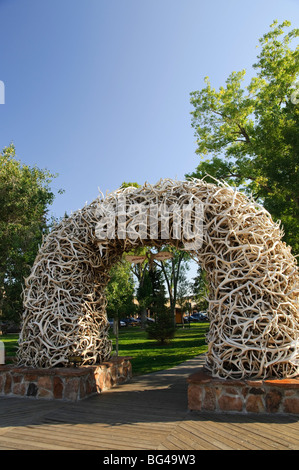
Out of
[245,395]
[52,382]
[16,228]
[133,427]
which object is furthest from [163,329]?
[133,427]

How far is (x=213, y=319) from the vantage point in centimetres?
522

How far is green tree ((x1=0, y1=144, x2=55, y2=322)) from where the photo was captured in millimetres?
10238

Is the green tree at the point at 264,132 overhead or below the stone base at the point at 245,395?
overhead

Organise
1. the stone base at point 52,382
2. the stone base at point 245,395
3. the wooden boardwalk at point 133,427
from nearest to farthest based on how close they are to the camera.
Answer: the wooden boardwalk at point 133,427, the stone base at point 245,395, the stone base at point 52,382

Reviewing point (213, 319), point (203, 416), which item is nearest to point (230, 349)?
point (213, 319)

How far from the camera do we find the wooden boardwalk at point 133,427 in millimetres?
3564

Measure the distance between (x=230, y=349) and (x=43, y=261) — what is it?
12.3 ft

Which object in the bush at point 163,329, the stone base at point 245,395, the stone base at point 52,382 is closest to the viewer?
the stone base at point 245,395

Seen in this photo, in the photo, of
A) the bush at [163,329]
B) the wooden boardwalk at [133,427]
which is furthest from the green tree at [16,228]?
the bush at [163,329]

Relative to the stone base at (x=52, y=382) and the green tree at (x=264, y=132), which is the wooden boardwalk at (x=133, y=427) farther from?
the green tree at (x=264, y=132)

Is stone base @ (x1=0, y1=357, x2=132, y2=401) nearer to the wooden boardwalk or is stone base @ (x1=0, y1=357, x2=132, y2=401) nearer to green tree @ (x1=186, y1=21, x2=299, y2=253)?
the wooden boardwalk
